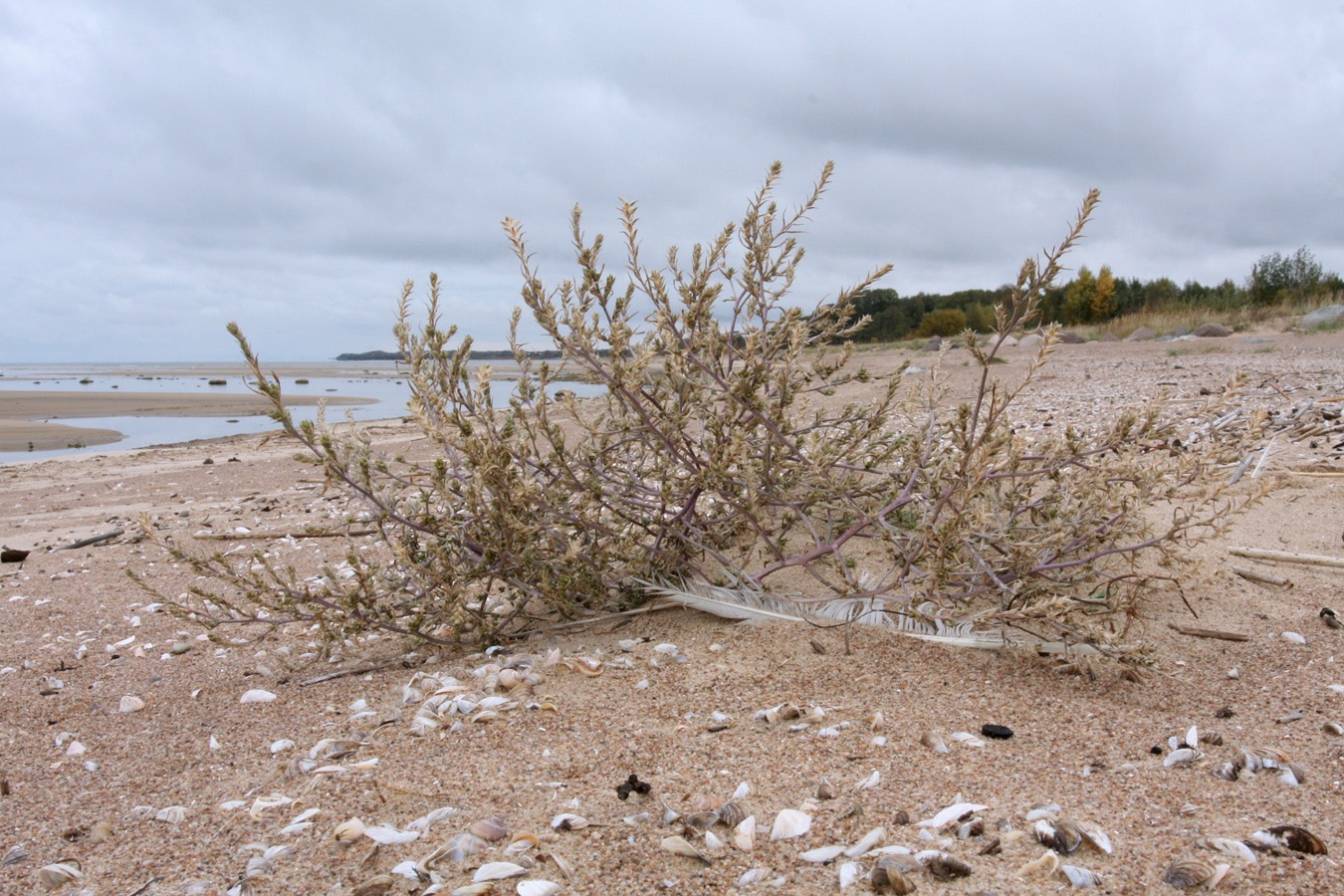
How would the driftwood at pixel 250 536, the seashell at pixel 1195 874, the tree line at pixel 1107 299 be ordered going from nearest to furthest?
the seashell at pixel 1195 874
the driftwood at pixel 250 536
the tree line at pixel 1107 299

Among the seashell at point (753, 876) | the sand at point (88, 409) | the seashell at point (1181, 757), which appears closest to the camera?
the seashell at point (753, 876)

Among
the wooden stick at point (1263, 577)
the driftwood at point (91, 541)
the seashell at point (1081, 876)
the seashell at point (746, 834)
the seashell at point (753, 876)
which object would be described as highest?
the wooden stick at point (1263, 577)

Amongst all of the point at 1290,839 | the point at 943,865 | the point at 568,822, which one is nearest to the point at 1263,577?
the point at 1290,839

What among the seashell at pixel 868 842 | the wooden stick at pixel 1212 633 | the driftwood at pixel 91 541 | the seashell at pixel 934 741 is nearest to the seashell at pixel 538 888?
the seashell at pixel 868 842

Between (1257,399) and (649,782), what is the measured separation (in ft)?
22.0

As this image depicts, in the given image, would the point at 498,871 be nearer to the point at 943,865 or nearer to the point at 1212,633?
the point at 943,865

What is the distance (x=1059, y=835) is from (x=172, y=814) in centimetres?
192

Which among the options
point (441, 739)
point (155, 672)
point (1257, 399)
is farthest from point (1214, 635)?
point (1257, 399)

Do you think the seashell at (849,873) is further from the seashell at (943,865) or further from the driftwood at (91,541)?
the driftwood at (91,541)

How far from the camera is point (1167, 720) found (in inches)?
85.5

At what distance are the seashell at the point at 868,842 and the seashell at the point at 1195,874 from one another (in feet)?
1.55

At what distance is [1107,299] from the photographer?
111ft

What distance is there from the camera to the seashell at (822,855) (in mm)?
1670

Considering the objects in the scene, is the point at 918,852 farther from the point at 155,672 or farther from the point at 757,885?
the point at 155,672
